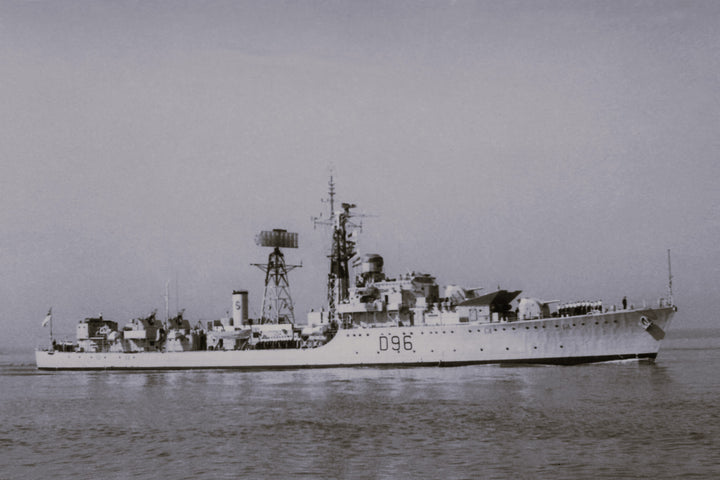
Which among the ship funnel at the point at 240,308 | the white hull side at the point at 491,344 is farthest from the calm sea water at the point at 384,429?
the ship funnel at the point at 240,308

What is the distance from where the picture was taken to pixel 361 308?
54.0 metres

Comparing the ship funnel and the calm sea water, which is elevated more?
the ship funnel

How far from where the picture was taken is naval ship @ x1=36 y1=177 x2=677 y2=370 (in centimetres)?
4694

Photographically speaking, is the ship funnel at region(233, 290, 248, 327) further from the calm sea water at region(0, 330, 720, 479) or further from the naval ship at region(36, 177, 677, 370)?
the calm sea water at region(0, 330, 720, 479)

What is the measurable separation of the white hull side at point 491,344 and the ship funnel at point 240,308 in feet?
17.7

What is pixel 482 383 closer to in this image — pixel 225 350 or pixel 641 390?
pixel 641 390

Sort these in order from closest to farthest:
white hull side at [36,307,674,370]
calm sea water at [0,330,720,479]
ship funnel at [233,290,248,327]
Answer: calm sea water at [0,330,720,479] → white hull side at [36,307,674,370] → ship funnel at [233,290,248,327]

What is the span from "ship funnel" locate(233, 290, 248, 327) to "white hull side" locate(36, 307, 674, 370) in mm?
5390

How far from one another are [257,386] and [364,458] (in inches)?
934

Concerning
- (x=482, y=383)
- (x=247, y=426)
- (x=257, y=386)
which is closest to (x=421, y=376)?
(x=482, y=383)

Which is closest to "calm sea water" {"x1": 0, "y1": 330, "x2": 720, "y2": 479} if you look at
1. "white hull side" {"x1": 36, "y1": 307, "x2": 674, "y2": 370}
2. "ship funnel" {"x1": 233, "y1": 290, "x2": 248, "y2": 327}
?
"white hull side" {"x1": 36, "y1": 307, "x2": 674, "y2": 370}

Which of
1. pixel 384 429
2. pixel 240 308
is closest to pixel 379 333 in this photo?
pixel 240 308

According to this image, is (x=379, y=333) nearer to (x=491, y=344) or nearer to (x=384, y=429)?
(x=491, y=344)

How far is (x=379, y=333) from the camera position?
2050 inches
